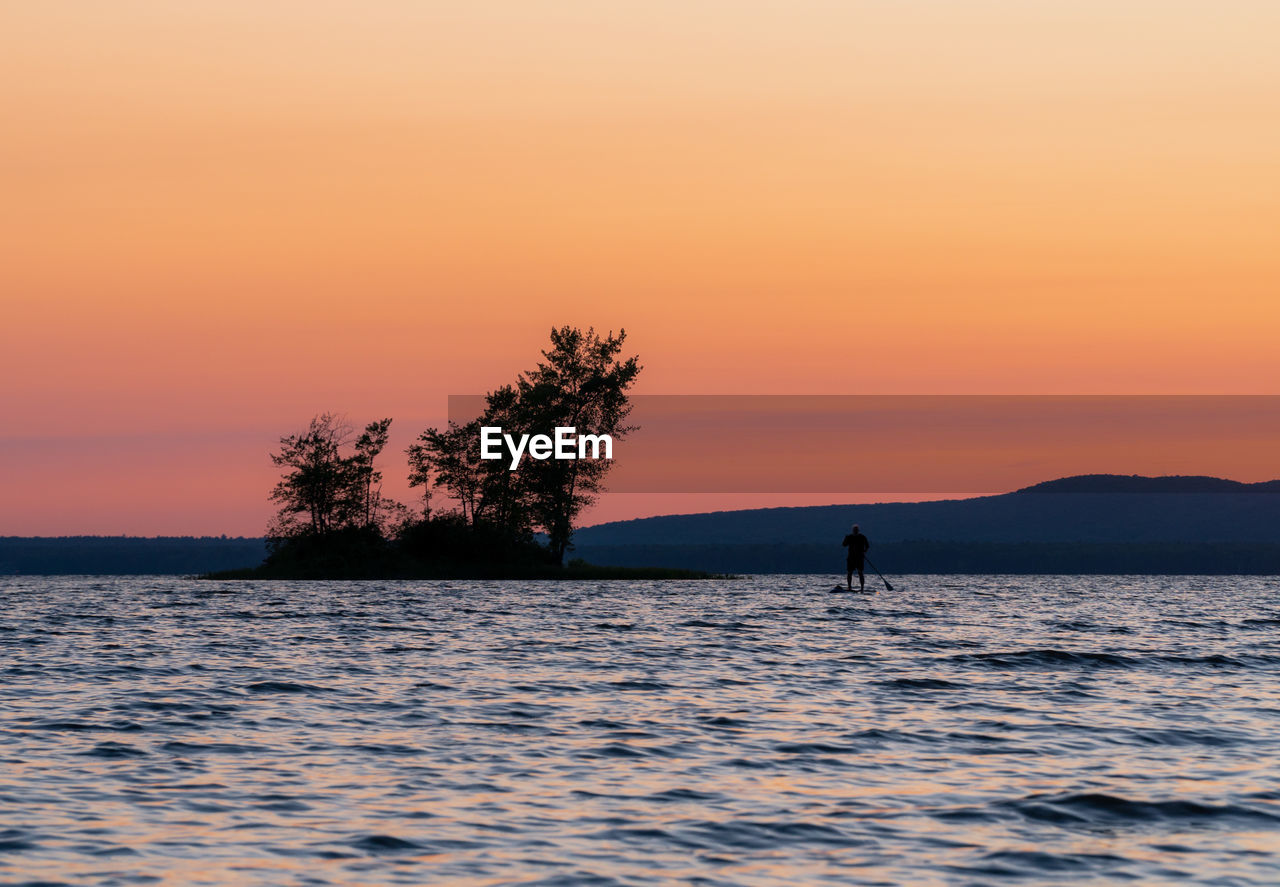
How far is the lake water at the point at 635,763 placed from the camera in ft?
40.0

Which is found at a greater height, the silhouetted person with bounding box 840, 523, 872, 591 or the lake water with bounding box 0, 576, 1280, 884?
the silhouetted person with bounding box 840, 523, 872, 591

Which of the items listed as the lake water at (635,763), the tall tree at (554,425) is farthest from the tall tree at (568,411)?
the lake water at (635,763)

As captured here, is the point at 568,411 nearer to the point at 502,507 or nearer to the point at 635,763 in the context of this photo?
the point at 502,507

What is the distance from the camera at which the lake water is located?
40.0 ft

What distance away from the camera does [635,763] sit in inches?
674

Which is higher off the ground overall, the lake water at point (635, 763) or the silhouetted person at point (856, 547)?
the silhouetted person at point (856, 547)

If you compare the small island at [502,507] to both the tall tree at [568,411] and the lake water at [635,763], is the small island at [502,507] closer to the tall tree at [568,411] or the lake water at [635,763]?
the tall tree at [568,411]

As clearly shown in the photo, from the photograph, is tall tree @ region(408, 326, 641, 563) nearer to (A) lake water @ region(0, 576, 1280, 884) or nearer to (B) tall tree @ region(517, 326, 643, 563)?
(B) tall tree @ region(517, 326, 643, 563)

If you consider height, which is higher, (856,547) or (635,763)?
(856,547)

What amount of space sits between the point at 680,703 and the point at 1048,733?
18.9ft

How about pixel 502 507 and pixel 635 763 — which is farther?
pixel 502 507

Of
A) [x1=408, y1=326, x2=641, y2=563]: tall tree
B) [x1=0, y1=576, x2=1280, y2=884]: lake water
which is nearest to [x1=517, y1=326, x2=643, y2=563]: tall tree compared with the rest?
[x1=408, y1=326, x2=641, y2=563]: tall tree

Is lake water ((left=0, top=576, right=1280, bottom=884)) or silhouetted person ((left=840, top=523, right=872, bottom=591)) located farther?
silhouetted person ((left=840, top=523, right=872, bottom=591))

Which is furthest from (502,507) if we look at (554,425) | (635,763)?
(635,763)
